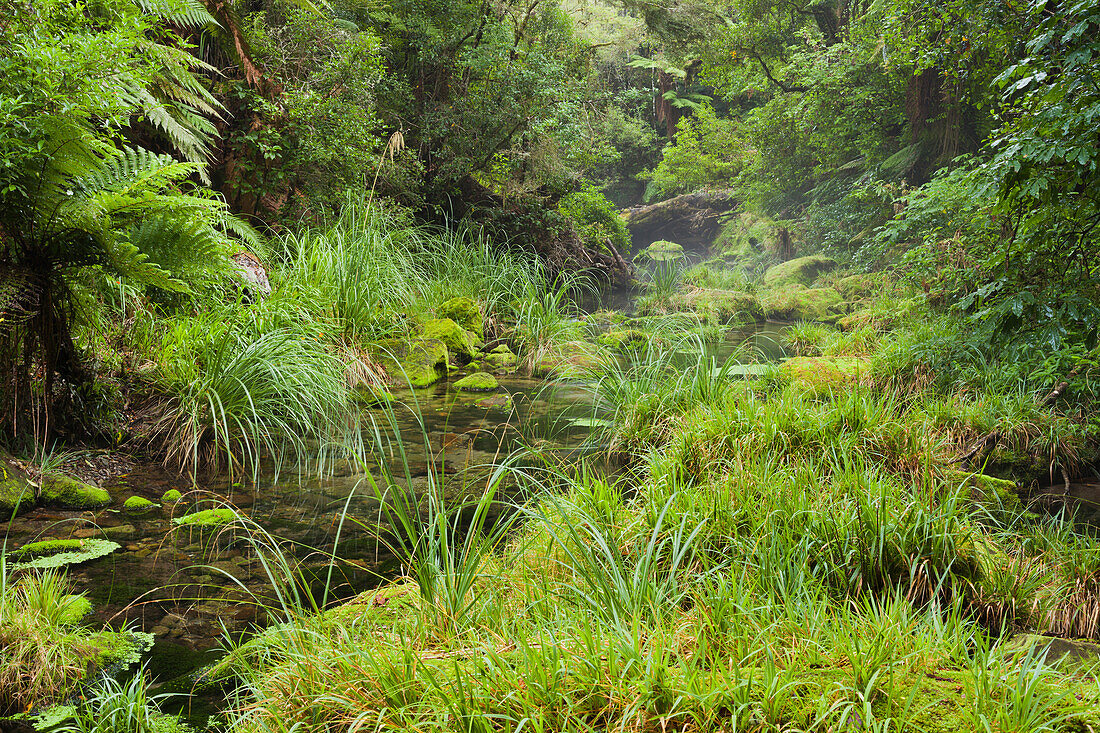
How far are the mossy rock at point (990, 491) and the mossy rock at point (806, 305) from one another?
8988 millimetres

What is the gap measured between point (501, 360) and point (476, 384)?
118 cm

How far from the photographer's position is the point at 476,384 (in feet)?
21.1

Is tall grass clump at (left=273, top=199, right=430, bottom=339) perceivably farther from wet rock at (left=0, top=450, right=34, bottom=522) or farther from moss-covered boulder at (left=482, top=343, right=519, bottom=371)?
wet rock at (left=0, top=450, right=34, bottom=522)

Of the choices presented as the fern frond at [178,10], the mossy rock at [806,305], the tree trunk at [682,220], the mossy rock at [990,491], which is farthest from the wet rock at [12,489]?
the tree trunk at [682,220]

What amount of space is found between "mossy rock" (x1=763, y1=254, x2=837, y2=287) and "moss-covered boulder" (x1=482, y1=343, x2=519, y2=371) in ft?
33.5

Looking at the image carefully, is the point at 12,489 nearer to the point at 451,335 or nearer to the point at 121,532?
the point at 121,532

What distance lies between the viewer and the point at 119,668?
206cm

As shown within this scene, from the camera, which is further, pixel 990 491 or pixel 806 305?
pixel 806 305

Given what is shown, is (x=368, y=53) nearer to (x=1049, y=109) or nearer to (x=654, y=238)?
(x=1049, y=109)

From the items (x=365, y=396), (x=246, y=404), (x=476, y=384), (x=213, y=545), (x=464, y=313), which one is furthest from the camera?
(x=464, y=313)

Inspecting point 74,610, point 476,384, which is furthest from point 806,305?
point 74,610

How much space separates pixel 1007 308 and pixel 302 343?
468 cm

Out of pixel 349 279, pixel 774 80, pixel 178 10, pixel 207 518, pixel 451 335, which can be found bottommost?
pixel 207 518

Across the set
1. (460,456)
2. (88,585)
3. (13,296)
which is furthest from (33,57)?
(460,456)
